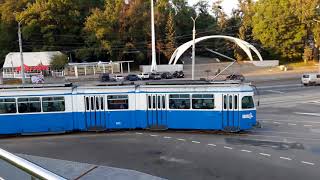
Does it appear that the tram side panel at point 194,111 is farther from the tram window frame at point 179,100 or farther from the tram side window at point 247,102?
the tram side window at point 247,102

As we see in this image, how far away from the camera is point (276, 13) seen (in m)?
78.3

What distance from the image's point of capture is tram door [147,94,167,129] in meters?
20.2

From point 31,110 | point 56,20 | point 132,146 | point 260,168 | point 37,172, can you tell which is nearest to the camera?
point 37,172

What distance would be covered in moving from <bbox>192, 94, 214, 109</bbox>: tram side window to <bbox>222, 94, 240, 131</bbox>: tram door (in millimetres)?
626

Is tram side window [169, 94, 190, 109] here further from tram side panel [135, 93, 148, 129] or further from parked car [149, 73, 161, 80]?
parked car [149, 73, 161, 80]

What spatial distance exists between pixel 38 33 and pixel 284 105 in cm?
5987

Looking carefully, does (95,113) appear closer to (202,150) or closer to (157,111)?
(157,111)

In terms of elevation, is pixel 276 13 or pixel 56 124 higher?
pixel 276 13

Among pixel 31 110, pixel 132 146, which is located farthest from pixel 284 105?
pixel 31 110

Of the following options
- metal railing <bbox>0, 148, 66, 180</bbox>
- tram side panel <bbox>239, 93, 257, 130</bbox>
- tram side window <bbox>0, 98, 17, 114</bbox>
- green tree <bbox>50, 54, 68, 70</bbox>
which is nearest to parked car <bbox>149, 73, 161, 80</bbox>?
green tree <bbox>50, 54, 68, 70</bbox>

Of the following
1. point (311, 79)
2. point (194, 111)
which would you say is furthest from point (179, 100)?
point (311, 79)

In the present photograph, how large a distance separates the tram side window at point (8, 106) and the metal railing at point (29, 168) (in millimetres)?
18019

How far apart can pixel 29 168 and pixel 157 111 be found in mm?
17649

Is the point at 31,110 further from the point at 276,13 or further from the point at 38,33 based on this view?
the point at 276,13
